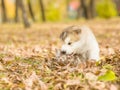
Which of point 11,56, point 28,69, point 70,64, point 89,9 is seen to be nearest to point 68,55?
point 70,64

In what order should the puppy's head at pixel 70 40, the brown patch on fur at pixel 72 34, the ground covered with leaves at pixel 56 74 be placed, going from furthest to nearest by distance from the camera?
1. the brown patch on fur at pixel 72 34
2. the puppy's head at pixel 70 40
3. the ground covered with leaves at pixel 56 74

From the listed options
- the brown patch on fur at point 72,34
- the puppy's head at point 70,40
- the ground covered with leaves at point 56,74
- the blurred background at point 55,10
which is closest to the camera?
the ground covered with leaves at point 56,74

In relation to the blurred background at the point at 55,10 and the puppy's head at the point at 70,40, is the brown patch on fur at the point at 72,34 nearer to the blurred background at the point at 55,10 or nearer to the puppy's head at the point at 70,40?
the puppy's head at the point at 70,40

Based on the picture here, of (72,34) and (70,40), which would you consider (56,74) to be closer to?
(70,40)

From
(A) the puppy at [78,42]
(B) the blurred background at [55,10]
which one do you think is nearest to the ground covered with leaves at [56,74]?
(A) the puppy at [78,42]

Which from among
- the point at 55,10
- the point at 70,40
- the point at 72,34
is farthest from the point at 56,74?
the point at 55,10

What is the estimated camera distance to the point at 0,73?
22.5ft

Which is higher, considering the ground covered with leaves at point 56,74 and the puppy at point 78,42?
the puppy at point 78,42

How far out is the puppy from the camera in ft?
23.2

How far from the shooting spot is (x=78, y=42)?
7176 millimetres

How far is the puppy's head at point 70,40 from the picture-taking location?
7034mm

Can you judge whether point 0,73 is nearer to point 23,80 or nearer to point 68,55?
point 23,80

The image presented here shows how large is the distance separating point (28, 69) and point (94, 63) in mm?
1164

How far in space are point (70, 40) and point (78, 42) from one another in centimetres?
16
